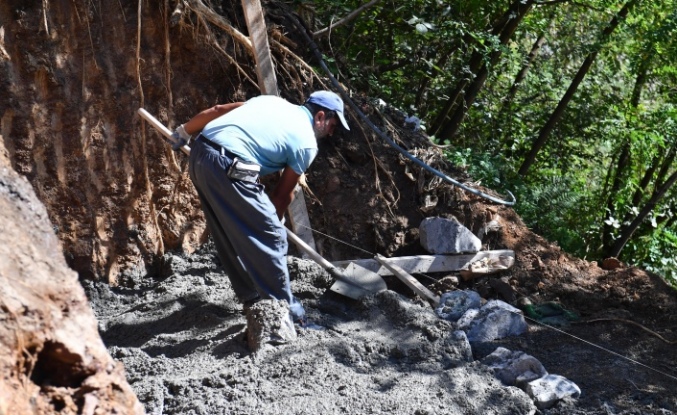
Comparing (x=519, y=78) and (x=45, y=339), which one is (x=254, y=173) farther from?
(x=519, y=78)

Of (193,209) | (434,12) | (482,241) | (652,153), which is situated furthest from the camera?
(652,153)

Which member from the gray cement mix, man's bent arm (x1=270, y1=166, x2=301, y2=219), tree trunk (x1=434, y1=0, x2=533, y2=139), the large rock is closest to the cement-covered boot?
the gray cement mix

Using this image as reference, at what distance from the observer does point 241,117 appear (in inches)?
190

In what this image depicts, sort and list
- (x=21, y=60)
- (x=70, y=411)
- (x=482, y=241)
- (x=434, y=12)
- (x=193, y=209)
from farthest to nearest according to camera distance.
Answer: (x=434, y=12), (x=482, y=241), (x=193, y=209), (x=21, y=60), (x=70, y=411)

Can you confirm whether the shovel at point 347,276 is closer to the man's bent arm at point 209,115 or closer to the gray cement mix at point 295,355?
the gray cement mix at point 295,355

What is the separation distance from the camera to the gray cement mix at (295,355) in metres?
4.04

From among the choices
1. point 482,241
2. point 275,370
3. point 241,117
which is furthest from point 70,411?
point 482,241

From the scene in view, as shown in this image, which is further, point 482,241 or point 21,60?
point 482,241

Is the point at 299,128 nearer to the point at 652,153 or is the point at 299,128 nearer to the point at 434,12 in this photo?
the point at 434,12

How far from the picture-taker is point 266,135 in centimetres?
477

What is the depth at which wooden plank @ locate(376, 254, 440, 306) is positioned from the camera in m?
5.89

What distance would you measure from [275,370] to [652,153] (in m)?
6.14

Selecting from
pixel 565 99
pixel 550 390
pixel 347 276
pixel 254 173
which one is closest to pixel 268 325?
pixel 254 173

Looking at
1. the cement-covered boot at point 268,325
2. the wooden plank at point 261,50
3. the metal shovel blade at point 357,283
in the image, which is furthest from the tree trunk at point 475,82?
the cement-covered boot at point 268,325
